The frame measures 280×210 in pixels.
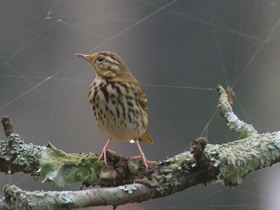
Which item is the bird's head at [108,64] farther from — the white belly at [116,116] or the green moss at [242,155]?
the green moss at [242,155]

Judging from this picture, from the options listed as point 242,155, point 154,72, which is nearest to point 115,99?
point 242,155

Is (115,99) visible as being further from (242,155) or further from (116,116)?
(242,155)

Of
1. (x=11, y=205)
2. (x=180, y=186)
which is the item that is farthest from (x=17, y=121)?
(x=11, y=205)

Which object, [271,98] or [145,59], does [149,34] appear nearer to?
[145,59]

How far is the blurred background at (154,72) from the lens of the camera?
2291mm

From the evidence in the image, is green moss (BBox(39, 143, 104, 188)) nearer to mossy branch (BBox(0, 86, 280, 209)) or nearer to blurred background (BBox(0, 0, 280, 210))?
mossy branch (BBox(0, 86, 280, 209))

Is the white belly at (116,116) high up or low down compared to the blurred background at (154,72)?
down

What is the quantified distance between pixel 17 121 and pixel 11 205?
4.32 feet

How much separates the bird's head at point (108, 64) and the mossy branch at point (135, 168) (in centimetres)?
36

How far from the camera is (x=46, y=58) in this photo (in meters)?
2.38

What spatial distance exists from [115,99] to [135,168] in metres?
0.34

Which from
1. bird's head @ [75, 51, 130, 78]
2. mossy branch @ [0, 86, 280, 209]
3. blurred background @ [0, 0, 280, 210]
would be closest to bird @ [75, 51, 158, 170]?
bird's head @ [75, 51, 130, 78]

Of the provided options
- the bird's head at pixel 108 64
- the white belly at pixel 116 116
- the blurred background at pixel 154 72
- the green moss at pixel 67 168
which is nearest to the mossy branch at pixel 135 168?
the green moss at pixel 67 168

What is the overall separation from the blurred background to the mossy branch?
2.53ft
